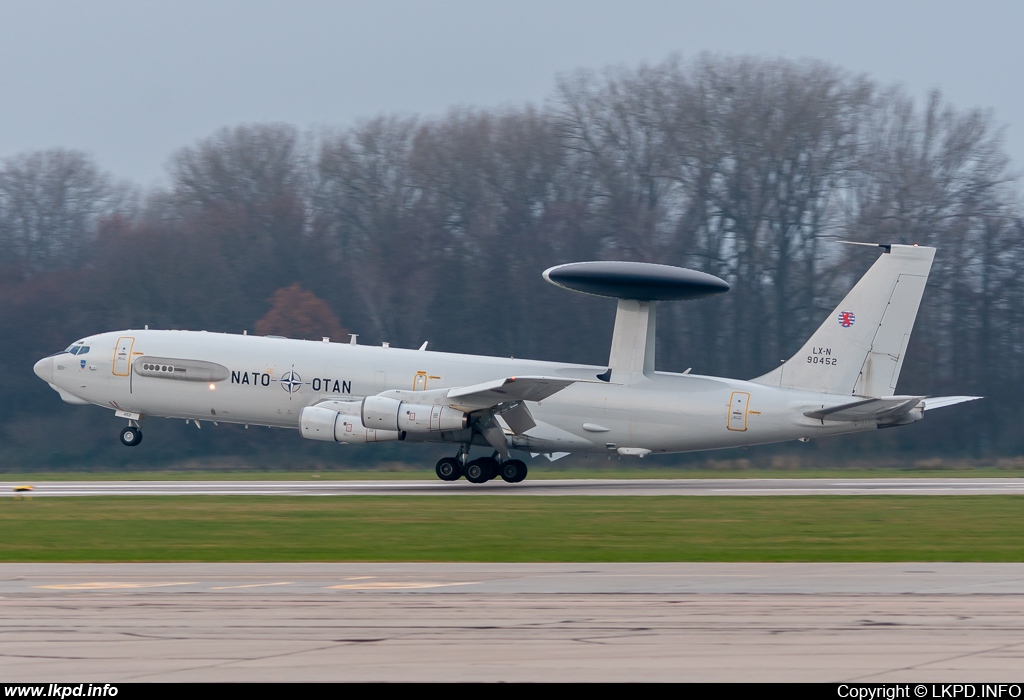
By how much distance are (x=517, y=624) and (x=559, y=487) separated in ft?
74.8

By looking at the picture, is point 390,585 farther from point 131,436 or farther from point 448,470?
point 131,436

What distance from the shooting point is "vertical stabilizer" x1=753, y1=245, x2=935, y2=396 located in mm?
33938

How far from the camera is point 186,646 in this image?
365 inches

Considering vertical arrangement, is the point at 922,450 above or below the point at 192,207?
below

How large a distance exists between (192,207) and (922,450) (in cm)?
3479

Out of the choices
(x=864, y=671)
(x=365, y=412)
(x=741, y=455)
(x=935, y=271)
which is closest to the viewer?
(x=864, y=671)

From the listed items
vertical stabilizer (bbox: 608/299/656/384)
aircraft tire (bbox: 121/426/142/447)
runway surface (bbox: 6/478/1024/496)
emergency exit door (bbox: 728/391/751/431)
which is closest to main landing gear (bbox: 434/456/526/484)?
runway surface (bbox: 6/478/1024/496)

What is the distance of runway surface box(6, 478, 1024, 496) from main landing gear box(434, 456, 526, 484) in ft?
0.89

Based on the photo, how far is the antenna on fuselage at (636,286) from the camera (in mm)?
31469

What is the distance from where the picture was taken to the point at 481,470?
3388cm

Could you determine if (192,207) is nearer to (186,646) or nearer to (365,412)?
(365,412)

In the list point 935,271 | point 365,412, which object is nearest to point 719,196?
point 935,271

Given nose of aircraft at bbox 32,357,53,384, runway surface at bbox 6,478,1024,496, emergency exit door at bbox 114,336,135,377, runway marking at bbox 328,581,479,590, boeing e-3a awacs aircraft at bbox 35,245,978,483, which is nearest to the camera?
runway marking at bbox 328,581,479,590

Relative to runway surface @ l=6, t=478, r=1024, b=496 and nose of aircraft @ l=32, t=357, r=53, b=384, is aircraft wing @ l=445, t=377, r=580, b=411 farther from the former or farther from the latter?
nose of aircraft @ l=32, t=357, r=53, b=384
